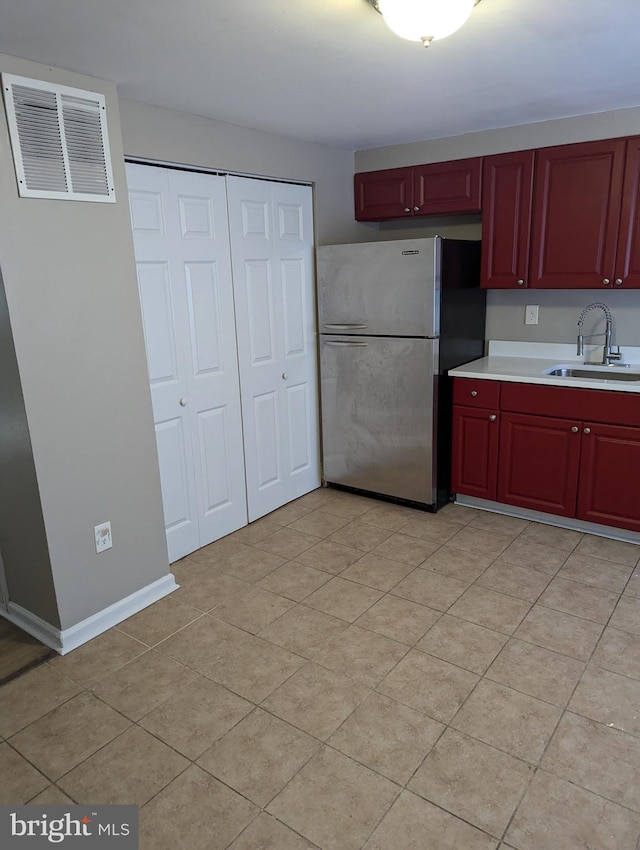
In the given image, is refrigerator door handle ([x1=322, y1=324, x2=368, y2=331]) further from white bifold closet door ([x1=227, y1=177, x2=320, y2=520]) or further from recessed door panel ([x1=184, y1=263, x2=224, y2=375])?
recessed door panel ([x1=184, y1=263, x2=224, y2=375])

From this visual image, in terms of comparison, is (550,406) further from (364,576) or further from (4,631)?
(4,631)

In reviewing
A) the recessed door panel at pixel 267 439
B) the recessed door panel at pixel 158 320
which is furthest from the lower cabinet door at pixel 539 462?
the recessed door panel at pixel 158 320

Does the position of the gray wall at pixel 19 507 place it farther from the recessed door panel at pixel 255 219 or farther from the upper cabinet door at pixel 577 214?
the upper cabinet door at pixel 577 214

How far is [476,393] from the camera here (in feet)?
11.2

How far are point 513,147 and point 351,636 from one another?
8.89 feet

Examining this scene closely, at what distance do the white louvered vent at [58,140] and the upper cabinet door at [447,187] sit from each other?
6.53 ft

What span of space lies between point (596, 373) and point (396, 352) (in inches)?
45.2

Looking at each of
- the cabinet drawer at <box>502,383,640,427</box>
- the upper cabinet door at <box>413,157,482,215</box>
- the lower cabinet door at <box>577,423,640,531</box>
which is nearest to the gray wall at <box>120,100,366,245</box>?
the upper cabinet door at <box>413,157,482,215</box>

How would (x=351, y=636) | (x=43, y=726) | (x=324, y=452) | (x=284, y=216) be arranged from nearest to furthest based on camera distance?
(x=43, y=726) < (x=351, y=636) < (x=284, y=216) < (x=324, y=452)

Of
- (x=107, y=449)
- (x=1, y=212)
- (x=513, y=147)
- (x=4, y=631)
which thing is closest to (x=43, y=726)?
(x=4, y=631)

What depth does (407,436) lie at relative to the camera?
3553 millimetres

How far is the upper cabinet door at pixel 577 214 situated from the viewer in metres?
3.02

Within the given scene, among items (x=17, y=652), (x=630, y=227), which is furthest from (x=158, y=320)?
(x=630, y=227)

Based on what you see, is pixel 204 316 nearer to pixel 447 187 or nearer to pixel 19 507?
pixel 19 507
